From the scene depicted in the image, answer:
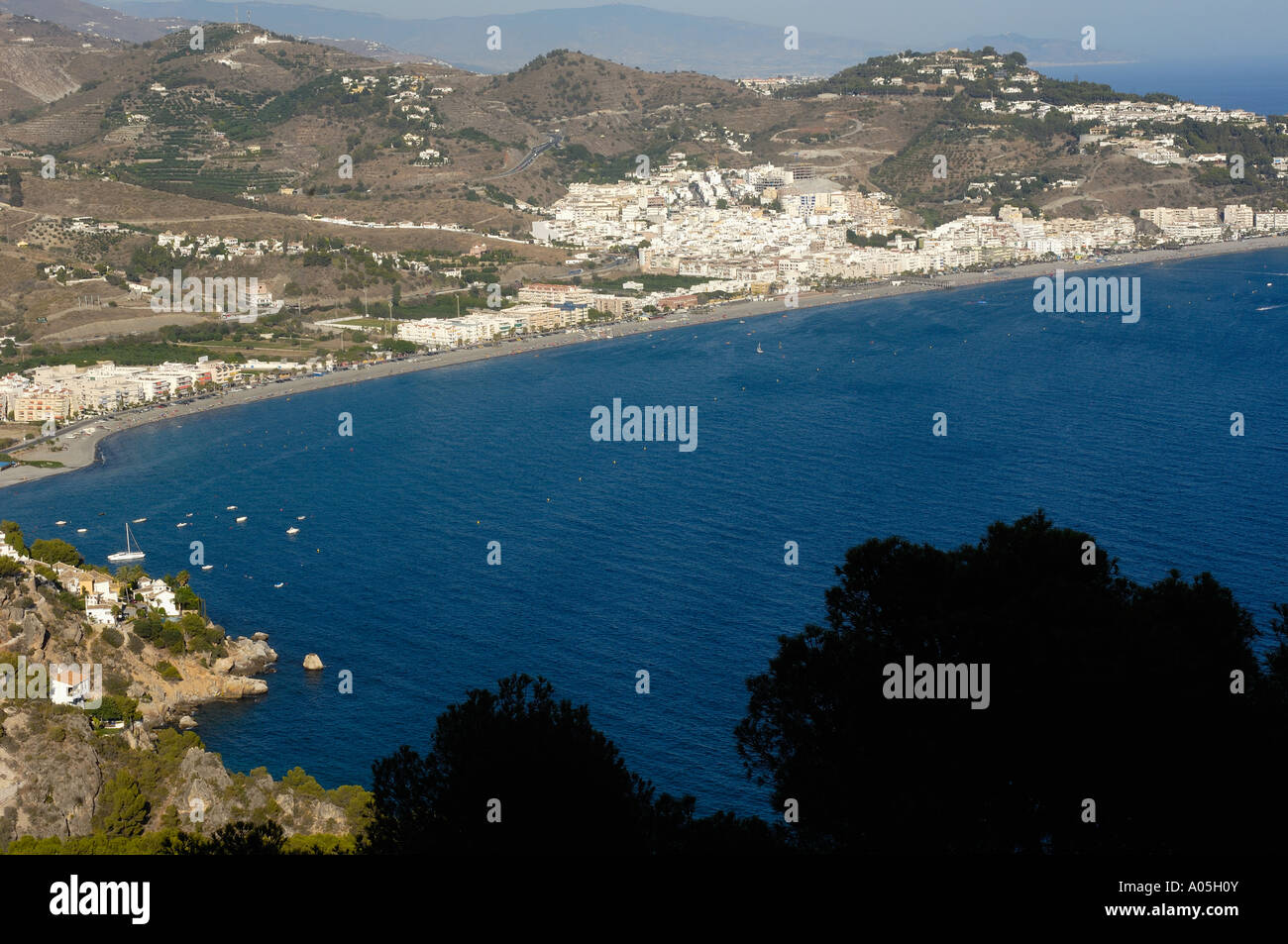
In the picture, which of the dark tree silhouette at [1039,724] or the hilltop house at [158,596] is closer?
the dark tree silhouette at [1039,724]

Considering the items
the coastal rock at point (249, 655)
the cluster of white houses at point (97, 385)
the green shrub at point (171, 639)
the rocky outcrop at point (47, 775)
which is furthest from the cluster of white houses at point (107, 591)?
the cluster of white houses at point (97, 385)

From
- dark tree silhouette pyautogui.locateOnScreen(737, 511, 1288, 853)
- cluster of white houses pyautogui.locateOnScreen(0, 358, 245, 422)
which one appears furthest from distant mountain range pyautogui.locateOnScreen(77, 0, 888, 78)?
dark tree silhouette pyautogui.locateOnScreen(737, 511, 1288, 853)

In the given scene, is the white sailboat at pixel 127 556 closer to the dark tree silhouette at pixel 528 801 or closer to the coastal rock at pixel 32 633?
the coastal rock at pixel 32 633

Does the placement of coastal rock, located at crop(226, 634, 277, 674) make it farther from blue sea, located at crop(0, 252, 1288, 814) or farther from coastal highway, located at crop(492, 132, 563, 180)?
coastal highway, located at crop(492, 132, 563, 180)

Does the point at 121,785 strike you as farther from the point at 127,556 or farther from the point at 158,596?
the point at 127,556
